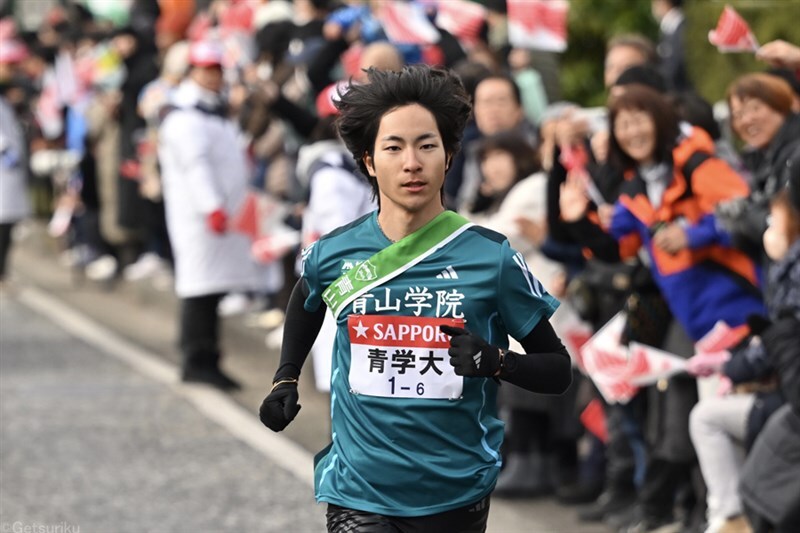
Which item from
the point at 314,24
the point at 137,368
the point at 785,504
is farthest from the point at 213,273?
the point at 785,504

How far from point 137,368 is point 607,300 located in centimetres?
511

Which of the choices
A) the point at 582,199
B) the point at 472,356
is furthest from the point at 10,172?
the point at 472,356

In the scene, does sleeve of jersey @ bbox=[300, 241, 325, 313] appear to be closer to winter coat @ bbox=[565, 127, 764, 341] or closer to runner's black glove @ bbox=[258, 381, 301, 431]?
runner's black glove @ bbox=[258, 381, 301, 431]

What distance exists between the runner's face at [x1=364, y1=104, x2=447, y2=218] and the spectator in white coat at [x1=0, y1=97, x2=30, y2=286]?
1303 centimetres

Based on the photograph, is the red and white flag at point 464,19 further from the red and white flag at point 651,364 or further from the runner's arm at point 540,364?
the runner's arm at point 540,364

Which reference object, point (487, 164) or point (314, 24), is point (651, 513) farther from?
point (314, 24)

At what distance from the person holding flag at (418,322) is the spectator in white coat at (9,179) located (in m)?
12.9

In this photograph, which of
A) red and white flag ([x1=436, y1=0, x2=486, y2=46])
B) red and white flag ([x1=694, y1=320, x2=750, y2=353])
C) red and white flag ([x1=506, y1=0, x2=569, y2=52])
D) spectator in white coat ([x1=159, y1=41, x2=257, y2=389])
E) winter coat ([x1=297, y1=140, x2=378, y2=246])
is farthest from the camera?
spectator in white coat ([x1=159, y1=41, x2=257, y2=389])

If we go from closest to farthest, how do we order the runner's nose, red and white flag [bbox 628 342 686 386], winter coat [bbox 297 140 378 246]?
the runner's nose → red and white flag [bbox 628 342 686 386] → winter coat [bbox 297 140 378 246]

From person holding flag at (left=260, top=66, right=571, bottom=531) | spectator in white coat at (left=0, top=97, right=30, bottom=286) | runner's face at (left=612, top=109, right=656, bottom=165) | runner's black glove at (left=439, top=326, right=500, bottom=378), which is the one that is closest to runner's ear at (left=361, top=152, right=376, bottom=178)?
person holding flag at (left=260, top=66, right=571, bottom=531)

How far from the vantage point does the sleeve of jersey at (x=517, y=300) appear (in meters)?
4.87

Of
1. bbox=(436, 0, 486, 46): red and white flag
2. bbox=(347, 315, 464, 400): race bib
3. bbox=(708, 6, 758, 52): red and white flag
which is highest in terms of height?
bbox=(708, 6, 758, 52): red and white flag

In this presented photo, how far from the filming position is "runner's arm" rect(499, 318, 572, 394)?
4.70 meters

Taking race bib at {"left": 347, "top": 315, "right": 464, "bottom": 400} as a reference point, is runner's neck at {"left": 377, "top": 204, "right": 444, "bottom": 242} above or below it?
above
